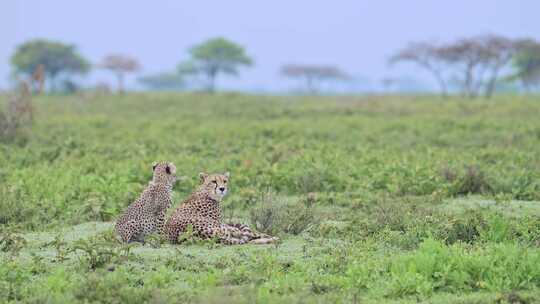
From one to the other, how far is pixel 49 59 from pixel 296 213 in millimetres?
58433

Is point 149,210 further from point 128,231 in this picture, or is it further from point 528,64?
point 528,64

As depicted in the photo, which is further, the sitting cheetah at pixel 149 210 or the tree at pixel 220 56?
the tree at pixel 220 56

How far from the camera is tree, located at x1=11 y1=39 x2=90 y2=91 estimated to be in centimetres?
6525

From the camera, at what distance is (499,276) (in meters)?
7.63

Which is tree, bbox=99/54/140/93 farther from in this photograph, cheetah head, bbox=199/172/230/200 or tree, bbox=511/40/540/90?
cheetah head, bbox=199/172/230/200

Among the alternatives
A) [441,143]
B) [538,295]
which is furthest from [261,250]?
[441,143]

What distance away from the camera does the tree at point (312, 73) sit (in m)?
92.1

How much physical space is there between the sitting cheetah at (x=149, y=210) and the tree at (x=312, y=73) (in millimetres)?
81527

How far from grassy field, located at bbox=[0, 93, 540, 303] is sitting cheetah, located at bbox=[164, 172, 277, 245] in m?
0.19

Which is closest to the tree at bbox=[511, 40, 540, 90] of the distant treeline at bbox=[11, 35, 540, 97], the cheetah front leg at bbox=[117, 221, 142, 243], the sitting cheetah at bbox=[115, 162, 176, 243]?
the distant treeline at bbox=[11, 35, 540, 97]

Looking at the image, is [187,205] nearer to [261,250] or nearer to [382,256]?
[261,250]

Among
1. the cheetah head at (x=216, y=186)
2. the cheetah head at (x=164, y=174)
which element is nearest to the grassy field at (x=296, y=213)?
the cheetah head at (x=216, y=186)

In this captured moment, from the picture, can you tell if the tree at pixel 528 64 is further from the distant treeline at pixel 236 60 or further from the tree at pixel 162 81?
the tree at pixel 162 81

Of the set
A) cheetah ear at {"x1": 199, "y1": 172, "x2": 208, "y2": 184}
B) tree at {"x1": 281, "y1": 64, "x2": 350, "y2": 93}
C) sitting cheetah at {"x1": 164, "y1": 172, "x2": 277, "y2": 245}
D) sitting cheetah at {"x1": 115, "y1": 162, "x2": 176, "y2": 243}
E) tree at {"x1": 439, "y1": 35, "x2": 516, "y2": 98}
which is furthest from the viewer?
tree at {"x1": 281, "y1": 64, "x2": 350, "y2": 93}
